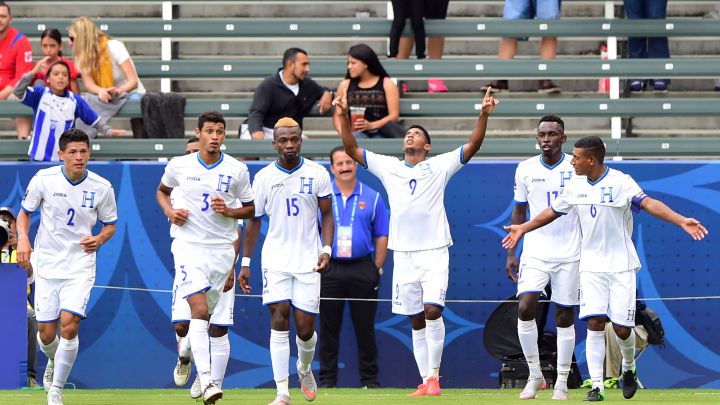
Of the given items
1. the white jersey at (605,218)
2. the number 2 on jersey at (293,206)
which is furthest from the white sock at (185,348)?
the white jersey at (605,218)

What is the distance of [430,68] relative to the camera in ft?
52.6

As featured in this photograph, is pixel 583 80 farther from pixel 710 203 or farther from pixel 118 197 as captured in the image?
pixel 118 197

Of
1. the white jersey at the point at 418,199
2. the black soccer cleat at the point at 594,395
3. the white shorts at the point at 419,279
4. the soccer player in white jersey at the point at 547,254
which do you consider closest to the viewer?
the black soccer cleat at the point at 594,395

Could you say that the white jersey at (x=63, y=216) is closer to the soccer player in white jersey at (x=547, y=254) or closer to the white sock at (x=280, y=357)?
the white sock at (x=280, y=357)

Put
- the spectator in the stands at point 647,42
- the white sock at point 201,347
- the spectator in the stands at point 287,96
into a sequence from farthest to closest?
1. the spectator in the stands at point 647,42
2. the spectator in the stands at point 287,96
3. the white sock at point 201,347

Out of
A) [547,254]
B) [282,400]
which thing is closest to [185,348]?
[282,400]

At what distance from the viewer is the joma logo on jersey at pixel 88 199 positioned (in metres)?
11.4

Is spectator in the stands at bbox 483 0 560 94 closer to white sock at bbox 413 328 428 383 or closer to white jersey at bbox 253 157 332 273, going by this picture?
white sock at bbox 413 328 428 383

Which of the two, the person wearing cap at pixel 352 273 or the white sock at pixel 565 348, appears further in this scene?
the person wearing cap at pixel 352 273

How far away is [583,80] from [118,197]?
652 cm

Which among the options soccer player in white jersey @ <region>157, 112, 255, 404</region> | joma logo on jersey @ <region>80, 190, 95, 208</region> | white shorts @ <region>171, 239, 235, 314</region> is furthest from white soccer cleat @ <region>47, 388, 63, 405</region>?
joma logo on jersey @ <region>80, 190, 95, 208</region>

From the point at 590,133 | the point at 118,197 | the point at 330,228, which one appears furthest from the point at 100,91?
the point at 590,133

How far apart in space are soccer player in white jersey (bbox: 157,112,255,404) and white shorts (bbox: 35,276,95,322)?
84cm

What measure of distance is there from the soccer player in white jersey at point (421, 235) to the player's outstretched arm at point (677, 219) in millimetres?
2054
